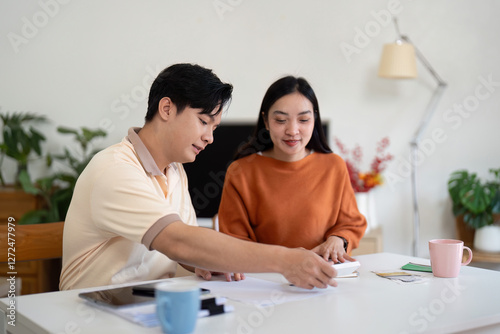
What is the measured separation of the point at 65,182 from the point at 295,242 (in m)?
2.08

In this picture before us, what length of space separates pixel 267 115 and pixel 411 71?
183 cm

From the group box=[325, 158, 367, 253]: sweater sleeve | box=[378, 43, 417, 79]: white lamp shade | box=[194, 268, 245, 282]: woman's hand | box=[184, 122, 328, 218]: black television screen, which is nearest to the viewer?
box=[194, 268, 245, 282]: woman's hand

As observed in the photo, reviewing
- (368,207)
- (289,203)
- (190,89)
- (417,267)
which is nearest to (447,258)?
(417,267)

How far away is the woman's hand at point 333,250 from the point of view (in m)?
1.60

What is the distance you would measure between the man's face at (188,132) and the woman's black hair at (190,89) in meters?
0.02

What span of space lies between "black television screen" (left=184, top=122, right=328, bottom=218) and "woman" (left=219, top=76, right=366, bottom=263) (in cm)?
160

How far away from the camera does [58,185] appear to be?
3492 mm

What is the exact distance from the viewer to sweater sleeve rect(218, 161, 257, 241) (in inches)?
73.1

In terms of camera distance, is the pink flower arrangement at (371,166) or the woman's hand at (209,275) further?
the pink flower arrangement at (371,166)

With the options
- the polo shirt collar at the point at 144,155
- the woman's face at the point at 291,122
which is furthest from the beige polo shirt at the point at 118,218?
the woman's face at the point at 291,122

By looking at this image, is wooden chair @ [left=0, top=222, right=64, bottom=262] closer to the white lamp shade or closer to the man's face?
the man's face

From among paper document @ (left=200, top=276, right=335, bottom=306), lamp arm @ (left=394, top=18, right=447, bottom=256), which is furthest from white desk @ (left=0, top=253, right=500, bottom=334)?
lamp arm @ (left=394, top=18, right=447, bottom=256)

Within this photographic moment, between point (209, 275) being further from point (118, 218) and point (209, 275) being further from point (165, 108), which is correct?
point (165, 108)

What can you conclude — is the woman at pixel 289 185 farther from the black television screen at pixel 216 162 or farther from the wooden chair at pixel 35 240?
the black television screen at pixel 216 162
